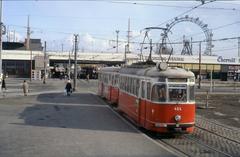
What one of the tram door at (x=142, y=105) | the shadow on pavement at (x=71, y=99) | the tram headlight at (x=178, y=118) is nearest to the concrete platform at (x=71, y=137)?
the tram door at (x=142, y=105)

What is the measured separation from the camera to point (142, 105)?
72.0 feet

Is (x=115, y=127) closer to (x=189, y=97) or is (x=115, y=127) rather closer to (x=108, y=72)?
(x=189, y=97)

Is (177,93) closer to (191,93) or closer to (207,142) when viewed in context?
(191,93)

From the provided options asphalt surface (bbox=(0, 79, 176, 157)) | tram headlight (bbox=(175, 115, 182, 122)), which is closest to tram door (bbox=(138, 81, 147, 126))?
asphalt surface (bbox=(0, 79, 176, 157))

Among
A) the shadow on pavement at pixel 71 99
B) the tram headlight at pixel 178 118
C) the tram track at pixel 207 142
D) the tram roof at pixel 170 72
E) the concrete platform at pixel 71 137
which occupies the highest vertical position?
the tram roof at pixel 170 72

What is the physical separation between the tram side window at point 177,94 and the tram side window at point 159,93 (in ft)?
0.81

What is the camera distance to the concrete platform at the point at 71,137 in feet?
51.0

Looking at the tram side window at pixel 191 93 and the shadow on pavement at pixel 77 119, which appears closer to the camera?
the tram side window at pixel 191 93

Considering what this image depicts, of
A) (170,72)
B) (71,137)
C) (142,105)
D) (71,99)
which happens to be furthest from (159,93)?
(71,99)

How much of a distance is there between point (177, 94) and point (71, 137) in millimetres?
4372

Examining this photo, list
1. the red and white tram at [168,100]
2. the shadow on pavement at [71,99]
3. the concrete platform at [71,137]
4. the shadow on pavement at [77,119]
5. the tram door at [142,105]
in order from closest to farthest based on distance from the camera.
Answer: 1. the concrete platform at [71,137]
2. the red and white tram at [168,100]
3. the tram door at [142,105]
4. the shadow on pavement at [77,119]
5. the shadow on pavement at [71,99]

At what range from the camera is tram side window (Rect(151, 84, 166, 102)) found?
20141 millimetres

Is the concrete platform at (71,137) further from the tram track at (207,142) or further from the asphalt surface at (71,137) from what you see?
the tram track at (207,142)

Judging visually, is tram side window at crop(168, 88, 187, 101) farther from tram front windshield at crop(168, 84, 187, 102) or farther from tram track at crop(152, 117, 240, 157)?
tram track at crop(152, 117, 240, 157)
